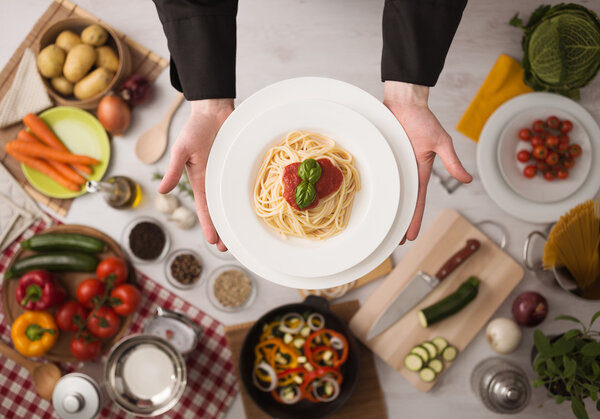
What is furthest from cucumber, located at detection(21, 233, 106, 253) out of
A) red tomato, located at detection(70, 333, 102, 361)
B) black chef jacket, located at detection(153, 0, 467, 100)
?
black chef jacket, located at detection(153, 0, 467, 100)

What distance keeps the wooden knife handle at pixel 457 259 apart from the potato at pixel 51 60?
2824mm

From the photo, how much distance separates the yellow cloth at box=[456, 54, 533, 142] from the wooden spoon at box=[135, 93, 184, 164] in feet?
6.35

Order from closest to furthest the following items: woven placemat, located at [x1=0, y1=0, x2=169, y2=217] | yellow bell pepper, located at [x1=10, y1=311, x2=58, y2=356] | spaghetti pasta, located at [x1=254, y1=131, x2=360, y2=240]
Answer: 1. spaghetti pasta, located at [x1=254, y1=131, x2=360, y2=240]
2. yellow bell pepper, located at [x1=10, y1=311, x2=58, y2=356]
3. woven placemat, located at [x1=0, y1=0, x2=169, y2=217]

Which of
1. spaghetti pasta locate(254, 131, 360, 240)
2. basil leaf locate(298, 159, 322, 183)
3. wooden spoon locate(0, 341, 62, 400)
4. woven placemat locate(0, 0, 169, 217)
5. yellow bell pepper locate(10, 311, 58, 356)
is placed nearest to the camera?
basil leaf locate(298, 159, 322, 183)

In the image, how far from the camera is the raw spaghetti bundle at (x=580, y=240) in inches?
112

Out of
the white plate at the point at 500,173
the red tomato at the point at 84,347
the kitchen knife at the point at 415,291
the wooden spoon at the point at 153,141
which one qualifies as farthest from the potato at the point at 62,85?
the white plate at the point at 500,173

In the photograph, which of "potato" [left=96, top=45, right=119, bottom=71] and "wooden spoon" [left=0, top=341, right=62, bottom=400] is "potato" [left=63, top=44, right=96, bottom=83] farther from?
"wooden spoon" [left=0, top=341, right=62, bottom=400]

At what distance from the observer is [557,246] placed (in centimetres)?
288

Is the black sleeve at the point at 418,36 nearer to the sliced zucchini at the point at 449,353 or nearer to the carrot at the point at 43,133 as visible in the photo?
the sliced zucchini at the point at 449,353

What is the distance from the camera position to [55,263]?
308cm

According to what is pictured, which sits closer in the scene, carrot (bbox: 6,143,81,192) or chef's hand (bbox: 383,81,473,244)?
chef's hand (bbox: 383,81,473,244)

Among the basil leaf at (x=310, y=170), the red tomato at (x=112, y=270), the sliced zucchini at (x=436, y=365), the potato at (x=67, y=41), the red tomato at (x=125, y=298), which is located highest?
the potato at (x=67, y=41)

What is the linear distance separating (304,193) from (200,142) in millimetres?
621

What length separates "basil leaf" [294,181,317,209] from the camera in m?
2.07
